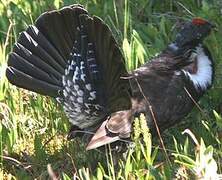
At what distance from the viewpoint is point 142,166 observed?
14.7 ft

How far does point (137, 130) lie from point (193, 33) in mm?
1653

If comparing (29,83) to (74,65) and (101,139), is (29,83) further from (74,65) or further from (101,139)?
(101,139)

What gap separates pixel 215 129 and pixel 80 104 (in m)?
0.89

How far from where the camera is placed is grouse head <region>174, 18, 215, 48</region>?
5426 mm

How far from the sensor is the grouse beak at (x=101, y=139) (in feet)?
15.5

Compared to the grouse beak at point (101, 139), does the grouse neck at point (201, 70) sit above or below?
above

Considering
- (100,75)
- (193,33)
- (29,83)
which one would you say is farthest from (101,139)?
(193,33)

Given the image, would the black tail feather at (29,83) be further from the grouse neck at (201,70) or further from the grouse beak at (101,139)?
the grouse neck at (201,70)

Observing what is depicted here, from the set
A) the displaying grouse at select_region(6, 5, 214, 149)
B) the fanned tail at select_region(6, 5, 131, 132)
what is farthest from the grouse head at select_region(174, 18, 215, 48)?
the fanned tail at select_region(6, 5, 131, 132)

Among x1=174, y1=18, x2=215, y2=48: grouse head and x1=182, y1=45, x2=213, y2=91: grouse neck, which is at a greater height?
x1=174, y1=18, x2=215, y2=48: grouse head

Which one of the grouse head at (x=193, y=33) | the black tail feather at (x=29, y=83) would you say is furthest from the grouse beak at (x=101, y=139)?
the grouse head at (x=193, y=33)

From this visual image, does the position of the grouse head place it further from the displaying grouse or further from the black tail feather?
the black tail feather

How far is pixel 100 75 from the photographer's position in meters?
4.83

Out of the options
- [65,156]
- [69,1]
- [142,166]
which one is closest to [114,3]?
[69,1]
